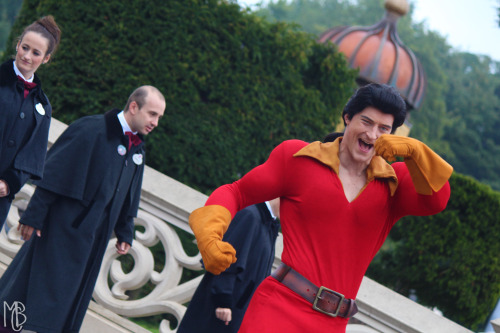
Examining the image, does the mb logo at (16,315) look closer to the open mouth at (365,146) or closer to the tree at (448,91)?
the open mouth at (365,146)

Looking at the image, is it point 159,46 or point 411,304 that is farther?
point 159,46

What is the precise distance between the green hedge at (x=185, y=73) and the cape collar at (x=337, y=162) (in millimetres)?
5229

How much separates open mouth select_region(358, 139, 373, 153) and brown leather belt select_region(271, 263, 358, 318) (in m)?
0.67

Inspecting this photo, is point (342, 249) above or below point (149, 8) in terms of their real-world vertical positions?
below

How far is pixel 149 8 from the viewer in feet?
27.3

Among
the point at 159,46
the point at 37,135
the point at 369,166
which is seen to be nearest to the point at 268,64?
the point at 159,46

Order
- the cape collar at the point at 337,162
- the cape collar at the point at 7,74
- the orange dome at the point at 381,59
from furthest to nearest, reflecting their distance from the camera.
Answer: the orange dome at the point at 381,59, the cape collar at the point at 7,74, the cape collar at the point at 337,162

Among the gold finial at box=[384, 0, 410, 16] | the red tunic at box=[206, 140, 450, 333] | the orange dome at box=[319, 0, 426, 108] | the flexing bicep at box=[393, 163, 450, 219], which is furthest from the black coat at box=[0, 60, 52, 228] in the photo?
the gold finial at box=[384, 0, 410, 16]

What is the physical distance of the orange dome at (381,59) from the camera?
14594 millimetres

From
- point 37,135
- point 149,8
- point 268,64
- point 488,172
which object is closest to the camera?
point 37,135

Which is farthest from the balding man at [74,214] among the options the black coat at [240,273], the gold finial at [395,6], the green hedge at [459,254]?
the gold finial at [395,6]

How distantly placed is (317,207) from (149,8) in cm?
597

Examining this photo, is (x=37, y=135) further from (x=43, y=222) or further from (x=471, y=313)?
(x=471, y=313)

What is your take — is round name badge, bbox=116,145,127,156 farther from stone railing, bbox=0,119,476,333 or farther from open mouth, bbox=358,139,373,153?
open mouth, bbox=358,139,373,153
